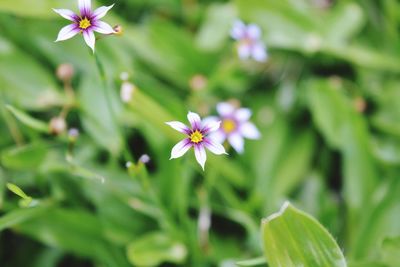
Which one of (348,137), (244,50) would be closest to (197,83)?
(244,50)

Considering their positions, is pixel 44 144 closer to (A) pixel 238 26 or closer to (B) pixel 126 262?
(B) pixel 126 262

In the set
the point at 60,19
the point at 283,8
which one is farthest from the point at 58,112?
the point at 283,8

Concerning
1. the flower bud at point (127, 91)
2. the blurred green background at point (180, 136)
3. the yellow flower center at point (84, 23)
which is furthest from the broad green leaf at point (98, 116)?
the yellow flower center at point (84, 23)

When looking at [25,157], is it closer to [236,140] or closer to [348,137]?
[236,140]

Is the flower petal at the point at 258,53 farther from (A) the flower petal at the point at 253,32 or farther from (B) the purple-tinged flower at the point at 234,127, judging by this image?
(B) the purple-tinged flower at the point at 234,127

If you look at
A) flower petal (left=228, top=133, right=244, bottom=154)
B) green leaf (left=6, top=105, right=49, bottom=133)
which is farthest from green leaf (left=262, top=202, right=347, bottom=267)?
green leaf (left=6, top=105, right=49, bottom=133)

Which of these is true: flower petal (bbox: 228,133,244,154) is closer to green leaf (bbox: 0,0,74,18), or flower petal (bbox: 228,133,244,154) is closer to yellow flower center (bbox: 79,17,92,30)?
yellow flower center (bbox: 79,17,92,30)
